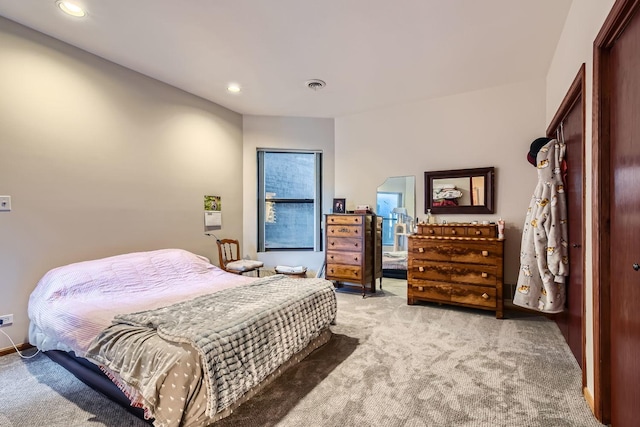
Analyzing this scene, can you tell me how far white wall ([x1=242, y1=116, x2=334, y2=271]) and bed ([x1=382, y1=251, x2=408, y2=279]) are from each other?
1.00 metres

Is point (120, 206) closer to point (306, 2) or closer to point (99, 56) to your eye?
point (99, 56)

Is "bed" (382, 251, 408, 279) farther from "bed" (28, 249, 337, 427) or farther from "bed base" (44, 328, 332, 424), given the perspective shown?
"bed base" (44, 328, 332, 424)

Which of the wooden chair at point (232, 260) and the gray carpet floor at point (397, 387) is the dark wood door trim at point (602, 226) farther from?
the wooden chair at point (232, 260)

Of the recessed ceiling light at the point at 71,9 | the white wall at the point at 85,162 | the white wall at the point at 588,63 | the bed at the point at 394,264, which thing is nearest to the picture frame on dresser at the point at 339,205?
the bed at the point at 394,264

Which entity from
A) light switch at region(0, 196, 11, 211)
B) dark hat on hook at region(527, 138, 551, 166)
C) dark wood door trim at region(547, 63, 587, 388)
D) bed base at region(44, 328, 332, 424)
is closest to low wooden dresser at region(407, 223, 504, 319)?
dark hat on hook at region(527, 138, 551, 166)

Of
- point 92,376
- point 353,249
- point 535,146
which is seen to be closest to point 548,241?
point 535,146

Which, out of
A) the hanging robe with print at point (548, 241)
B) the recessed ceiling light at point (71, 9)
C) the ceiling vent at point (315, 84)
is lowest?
the hanging robe with print at point (548, 241)

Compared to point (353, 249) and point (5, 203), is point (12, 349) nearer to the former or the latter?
point (5, 203)

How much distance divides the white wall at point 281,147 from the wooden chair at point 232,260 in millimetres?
278

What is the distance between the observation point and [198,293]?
2492 millimetres

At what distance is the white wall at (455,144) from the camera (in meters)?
3.63

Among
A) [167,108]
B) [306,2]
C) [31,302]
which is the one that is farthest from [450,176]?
[31,302]

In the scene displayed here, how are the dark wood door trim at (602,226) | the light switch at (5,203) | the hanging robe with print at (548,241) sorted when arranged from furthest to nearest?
the hanging robe with print at (548,241)
the light switch at (5,203)
the dark wood door trim at (602,226)

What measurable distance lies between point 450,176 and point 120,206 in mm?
3870
